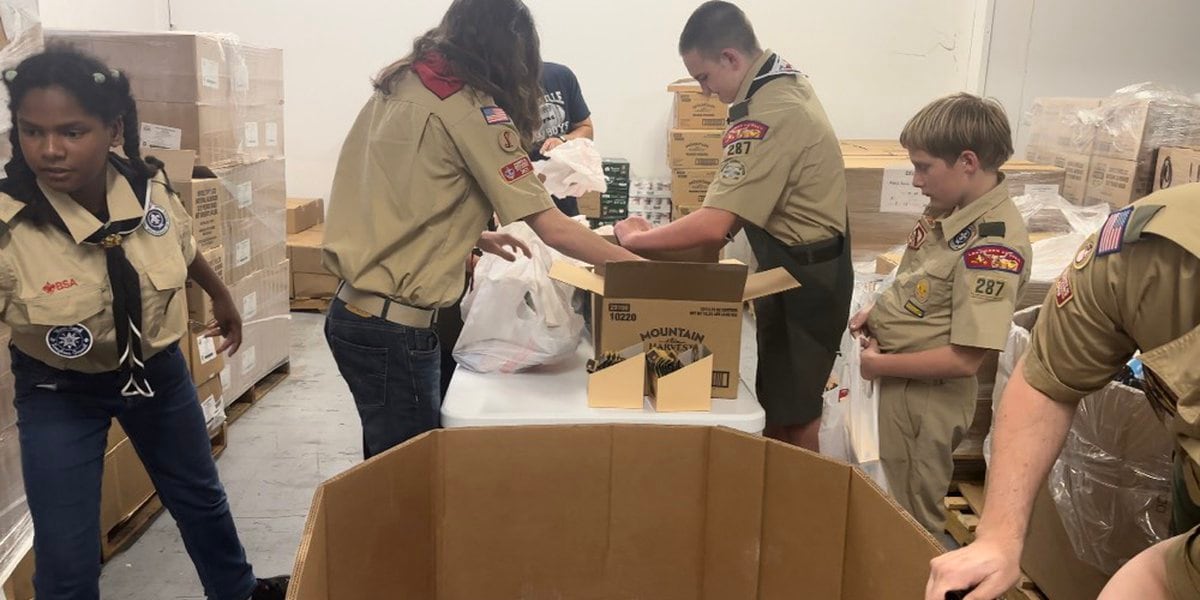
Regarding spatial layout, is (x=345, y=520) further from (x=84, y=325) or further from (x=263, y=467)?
(x=263, y=467)

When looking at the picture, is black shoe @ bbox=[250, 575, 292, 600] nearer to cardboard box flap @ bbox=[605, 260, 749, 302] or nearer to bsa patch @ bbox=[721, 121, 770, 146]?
cardboard box flap @ bbox=[605, 260, 749, 302]

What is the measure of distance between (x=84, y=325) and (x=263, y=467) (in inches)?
57.6

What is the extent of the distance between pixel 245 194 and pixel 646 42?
112 inches

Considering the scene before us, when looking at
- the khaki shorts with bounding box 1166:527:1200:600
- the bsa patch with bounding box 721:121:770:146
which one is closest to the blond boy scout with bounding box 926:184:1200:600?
the khaki shorts with bounding box 1166:527:1200:600

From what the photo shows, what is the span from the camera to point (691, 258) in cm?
191

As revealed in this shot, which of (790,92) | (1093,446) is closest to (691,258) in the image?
(790,92)

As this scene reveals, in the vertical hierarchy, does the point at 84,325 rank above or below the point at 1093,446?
above

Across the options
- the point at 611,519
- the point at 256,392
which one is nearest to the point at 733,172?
the point at 611,519

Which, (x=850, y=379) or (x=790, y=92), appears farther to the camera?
(x=850, y=379)

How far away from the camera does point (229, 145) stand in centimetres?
314

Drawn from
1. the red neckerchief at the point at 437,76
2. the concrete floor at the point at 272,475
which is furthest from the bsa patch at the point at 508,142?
the concrete floor at the point at 272,475

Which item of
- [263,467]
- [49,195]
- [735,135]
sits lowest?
[263,467]

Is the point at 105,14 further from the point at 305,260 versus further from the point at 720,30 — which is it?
the point at 720,30

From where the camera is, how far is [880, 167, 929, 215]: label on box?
131 inches
